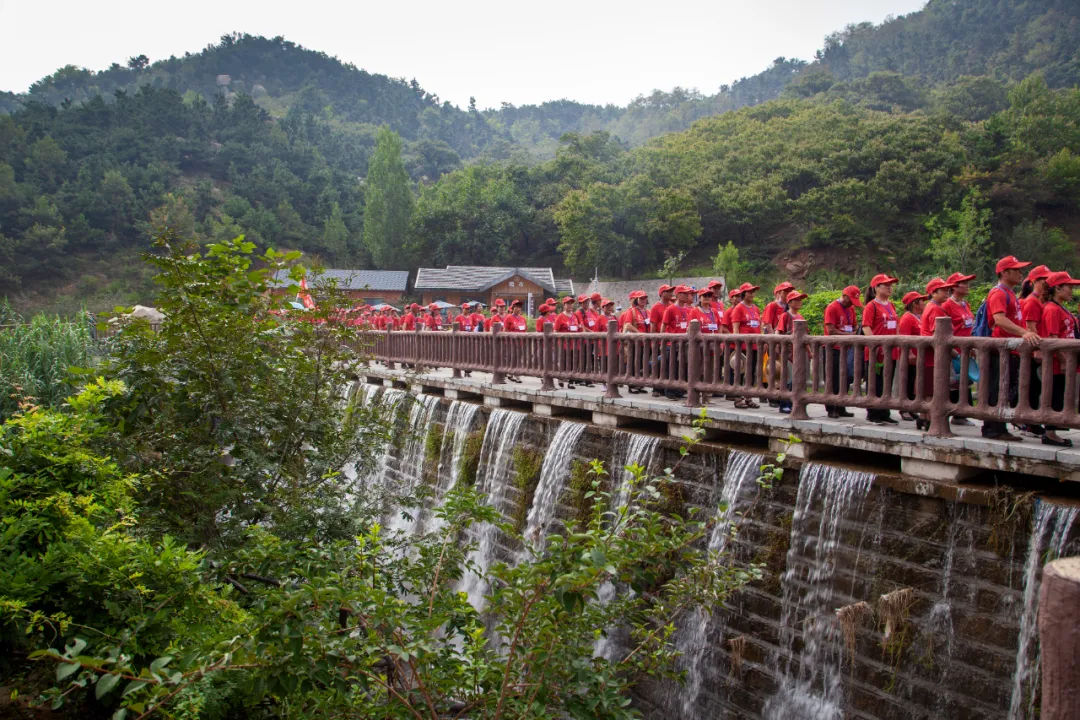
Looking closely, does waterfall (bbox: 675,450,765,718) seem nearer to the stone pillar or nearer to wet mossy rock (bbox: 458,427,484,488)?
wet mossy rock (bbox: 458,427,484,488)

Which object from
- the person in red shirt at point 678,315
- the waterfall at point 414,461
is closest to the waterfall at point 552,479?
the person in red shirt at point 678,315

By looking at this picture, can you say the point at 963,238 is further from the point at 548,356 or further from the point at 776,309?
the point at 548,356

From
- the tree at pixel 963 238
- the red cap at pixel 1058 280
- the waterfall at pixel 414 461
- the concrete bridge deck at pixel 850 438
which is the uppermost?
the tree at pixel 963 238

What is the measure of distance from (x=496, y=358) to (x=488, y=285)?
32.0 m

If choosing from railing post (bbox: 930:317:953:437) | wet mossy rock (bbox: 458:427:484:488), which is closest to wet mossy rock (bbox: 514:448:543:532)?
wet mossy rock (bbox: 458:427:484:488)

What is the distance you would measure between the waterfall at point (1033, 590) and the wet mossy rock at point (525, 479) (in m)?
5.91

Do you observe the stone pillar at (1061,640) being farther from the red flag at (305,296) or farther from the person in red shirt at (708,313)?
the person in red shirt at (708,313)

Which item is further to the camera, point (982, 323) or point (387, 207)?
point (387, 207)

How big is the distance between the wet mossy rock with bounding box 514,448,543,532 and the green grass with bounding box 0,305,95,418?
6.86 meters

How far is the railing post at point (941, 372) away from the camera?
561 centimetres

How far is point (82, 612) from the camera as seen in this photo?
3.63m

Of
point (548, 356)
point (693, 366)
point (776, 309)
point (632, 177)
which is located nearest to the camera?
point (693, 366)

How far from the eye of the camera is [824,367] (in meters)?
6.95

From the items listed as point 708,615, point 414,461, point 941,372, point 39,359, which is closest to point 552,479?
point 708,615
